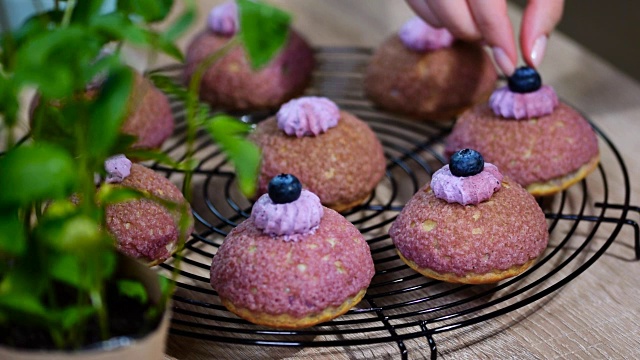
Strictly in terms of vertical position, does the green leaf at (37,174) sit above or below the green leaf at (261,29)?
below

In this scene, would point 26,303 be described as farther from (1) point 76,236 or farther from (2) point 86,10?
(2) point 86,10

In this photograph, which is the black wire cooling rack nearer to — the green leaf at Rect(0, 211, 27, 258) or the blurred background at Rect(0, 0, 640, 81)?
the green leaf at Rect(0, 211, 27, 258)

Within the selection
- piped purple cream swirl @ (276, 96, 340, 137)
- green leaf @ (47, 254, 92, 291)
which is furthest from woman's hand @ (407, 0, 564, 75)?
green leaf @ (47, 254, 92, 291)

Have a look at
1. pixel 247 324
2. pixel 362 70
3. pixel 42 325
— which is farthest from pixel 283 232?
pixel 362 70

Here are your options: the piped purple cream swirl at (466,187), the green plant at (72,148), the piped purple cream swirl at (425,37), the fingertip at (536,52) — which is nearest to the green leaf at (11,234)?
the green plant at (72,148)

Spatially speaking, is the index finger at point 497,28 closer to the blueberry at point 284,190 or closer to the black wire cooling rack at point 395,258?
the black wire cooling rack at point 395,258

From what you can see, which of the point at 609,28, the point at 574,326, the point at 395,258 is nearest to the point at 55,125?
the point at 395,258
